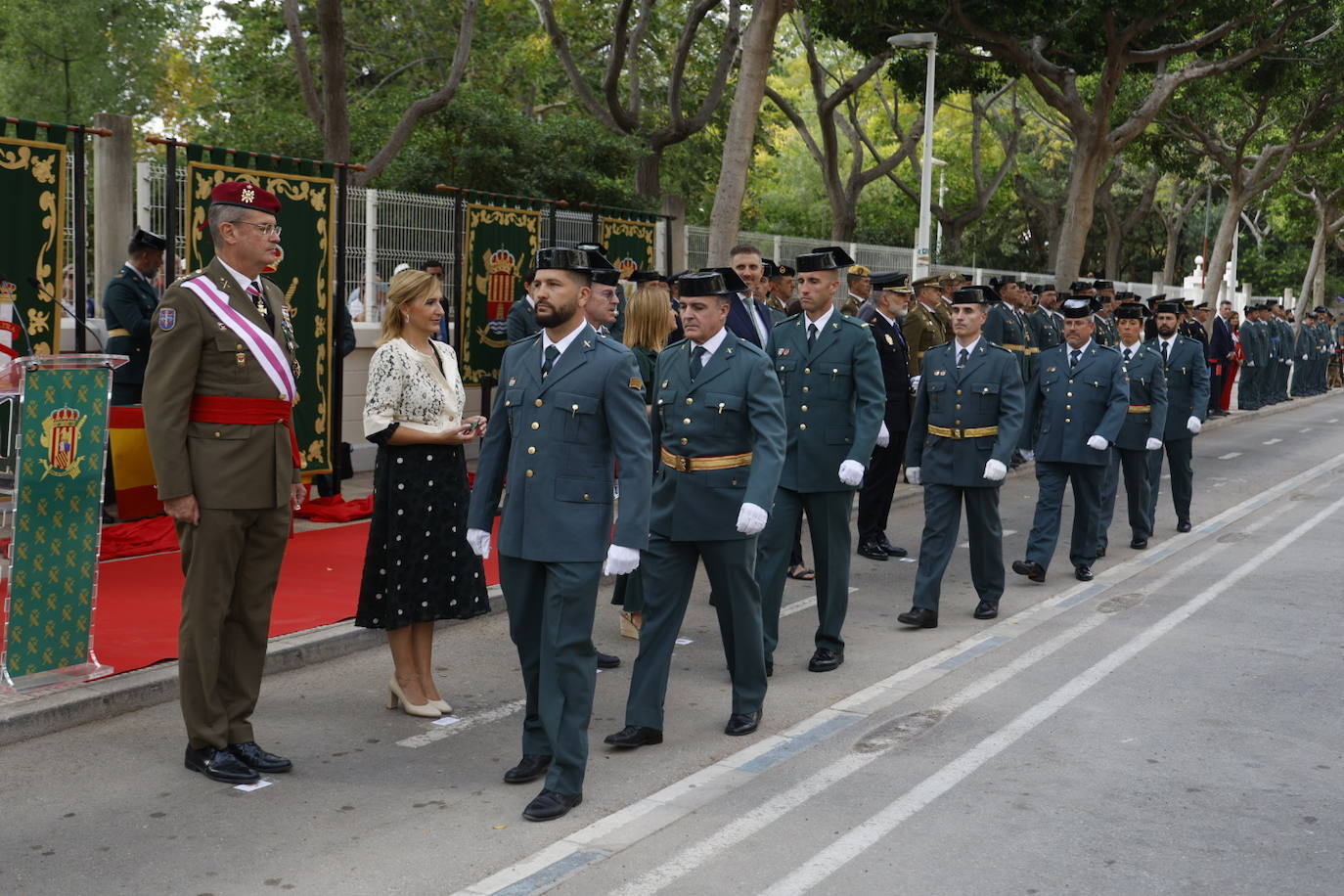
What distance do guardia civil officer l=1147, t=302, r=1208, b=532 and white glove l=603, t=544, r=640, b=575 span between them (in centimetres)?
804

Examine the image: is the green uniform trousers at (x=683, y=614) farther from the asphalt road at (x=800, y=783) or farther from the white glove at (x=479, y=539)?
the white glove at (x=479, y=539)

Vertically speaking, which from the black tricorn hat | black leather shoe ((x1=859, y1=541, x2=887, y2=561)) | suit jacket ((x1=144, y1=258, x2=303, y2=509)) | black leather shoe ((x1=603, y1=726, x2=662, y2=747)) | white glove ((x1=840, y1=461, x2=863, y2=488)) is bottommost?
black leather shoe ((x1=859, y1=541, x2=887, y2=561))

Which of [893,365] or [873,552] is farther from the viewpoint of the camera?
[893,365]

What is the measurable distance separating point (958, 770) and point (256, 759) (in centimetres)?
274

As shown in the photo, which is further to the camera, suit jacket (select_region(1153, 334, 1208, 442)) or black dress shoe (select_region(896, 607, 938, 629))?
suit jacket (select_region(1153, 334, 1208, 442))

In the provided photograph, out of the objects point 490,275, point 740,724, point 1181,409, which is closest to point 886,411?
point 1181,409

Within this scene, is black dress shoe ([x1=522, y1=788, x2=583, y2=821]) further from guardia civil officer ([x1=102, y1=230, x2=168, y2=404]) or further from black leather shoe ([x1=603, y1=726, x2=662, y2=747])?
guardia civil officer ([x1=102, y1=230, x2=168, y2=404])

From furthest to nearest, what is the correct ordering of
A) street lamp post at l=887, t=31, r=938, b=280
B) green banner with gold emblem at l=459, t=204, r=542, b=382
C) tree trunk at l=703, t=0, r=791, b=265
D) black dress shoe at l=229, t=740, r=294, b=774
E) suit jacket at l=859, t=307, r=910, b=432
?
street lamp post at l=887, t=31, r=938, b=280
tree trunk at l=703, t=0, r=791, b=265
green banner with gold emblem at l=459, t=204, r=542, b=382
suit jacket at l=859, t=307, r=910, b=432
black dress shoe at l=229, t=740, r=294, b=774

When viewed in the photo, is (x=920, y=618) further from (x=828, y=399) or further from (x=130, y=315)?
(x=130, y=315)

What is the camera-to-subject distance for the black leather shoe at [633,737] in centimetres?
586

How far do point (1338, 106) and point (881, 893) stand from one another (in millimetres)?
Result: 32355

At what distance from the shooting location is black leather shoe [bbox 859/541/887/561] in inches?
429

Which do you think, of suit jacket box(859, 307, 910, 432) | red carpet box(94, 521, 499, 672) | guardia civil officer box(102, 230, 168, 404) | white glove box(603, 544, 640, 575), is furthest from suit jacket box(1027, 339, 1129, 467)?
guardia civil officer box(102, 230, 168, 404)

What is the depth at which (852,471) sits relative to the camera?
6.92 metres
